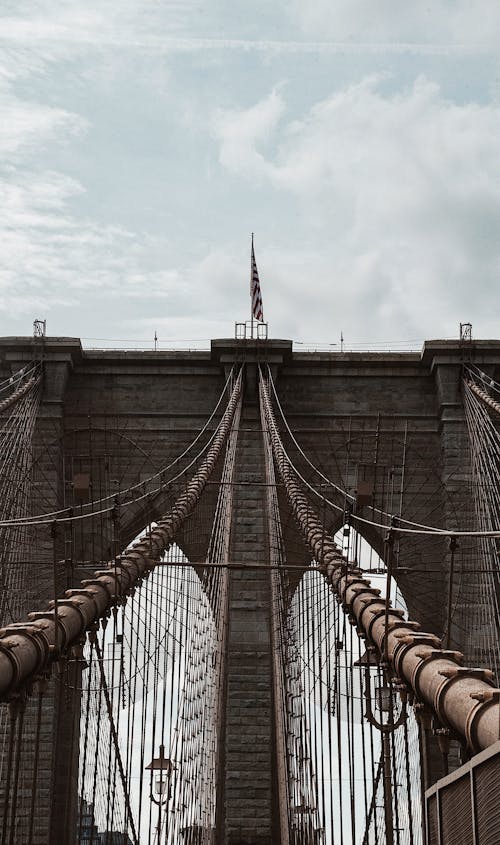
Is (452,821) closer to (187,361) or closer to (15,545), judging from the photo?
(15,545)

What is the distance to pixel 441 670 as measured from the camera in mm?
4367

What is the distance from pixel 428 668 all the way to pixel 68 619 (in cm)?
214

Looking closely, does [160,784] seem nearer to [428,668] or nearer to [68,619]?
[68,619]

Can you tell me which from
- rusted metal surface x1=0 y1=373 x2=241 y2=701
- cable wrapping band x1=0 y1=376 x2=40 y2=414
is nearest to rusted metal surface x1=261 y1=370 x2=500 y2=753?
rusted metal surface x1=0 y1=373 x2=241 y2=701

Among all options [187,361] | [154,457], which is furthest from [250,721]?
[187,361]

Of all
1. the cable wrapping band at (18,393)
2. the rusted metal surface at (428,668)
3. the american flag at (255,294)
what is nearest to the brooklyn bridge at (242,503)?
the cable wrapping band at (18,393)

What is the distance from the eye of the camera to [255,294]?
24250 mm

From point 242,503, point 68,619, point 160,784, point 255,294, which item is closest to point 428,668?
point 68,619

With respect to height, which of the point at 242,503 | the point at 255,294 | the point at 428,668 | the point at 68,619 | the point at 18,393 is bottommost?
the point at 428,668

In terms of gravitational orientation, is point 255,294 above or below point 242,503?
above

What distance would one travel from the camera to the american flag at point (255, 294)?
2362 cm

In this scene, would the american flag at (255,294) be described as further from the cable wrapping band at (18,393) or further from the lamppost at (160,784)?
the lamppost at (160,784)

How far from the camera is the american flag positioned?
23.6 m

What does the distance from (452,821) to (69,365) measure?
1829cm
